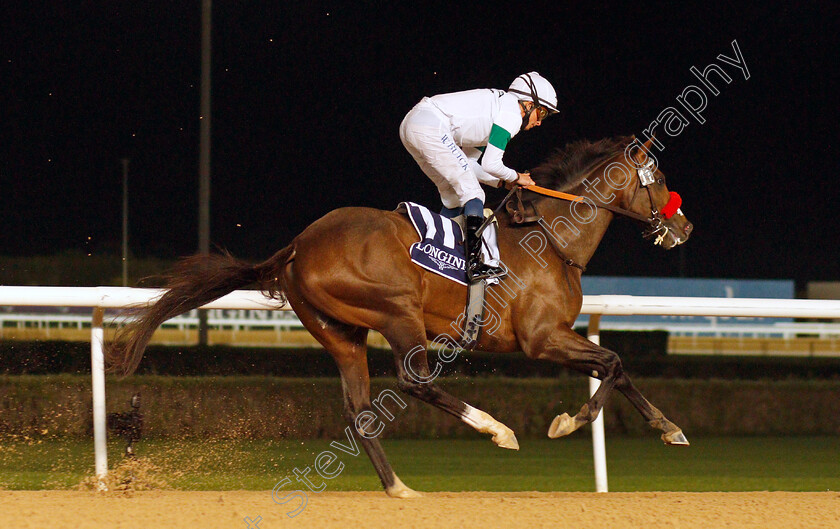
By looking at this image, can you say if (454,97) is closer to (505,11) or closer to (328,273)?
(328,273)

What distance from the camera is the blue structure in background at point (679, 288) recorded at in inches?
684

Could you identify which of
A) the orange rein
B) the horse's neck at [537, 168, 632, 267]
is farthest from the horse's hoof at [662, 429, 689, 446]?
the orange rein

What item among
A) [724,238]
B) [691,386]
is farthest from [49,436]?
[724,238]

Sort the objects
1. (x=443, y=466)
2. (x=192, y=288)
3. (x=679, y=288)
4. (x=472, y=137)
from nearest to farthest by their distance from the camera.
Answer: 1. (x=192, y=288)
2. (x=472, y=137)
3. (x=443, y=466)
4. (x=679, y=288)

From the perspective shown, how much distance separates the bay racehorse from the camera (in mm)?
3562

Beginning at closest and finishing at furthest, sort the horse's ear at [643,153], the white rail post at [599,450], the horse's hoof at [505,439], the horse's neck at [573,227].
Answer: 1. the horse's hoof at [505,439]
2. the white rail post at [599,450]
3. the horse's neck at [573,227]
4. the horse's ear at [643,153]

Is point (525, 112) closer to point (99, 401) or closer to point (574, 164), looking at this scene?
point (574, 164)

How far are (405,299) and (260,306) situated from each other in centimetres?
69

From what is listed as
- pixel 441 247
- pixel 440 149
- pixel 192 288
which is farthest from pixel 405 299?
pixel 192 288

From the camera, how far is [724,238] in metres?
17.3

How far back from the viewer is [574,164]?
166 inches

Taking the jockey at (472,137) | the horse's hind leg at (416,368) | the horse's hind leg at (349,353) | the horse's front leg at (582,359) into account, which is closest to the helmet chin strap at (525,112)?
the jockey at (472,137)

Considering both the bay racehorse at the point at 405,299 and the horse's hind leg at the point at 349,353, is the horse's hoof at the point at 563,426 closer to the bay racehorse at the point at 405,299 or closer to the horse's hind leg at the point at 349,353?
the bay racehorse at the point at 405,299

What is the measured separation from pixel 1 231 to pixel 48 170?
9.27 feet
